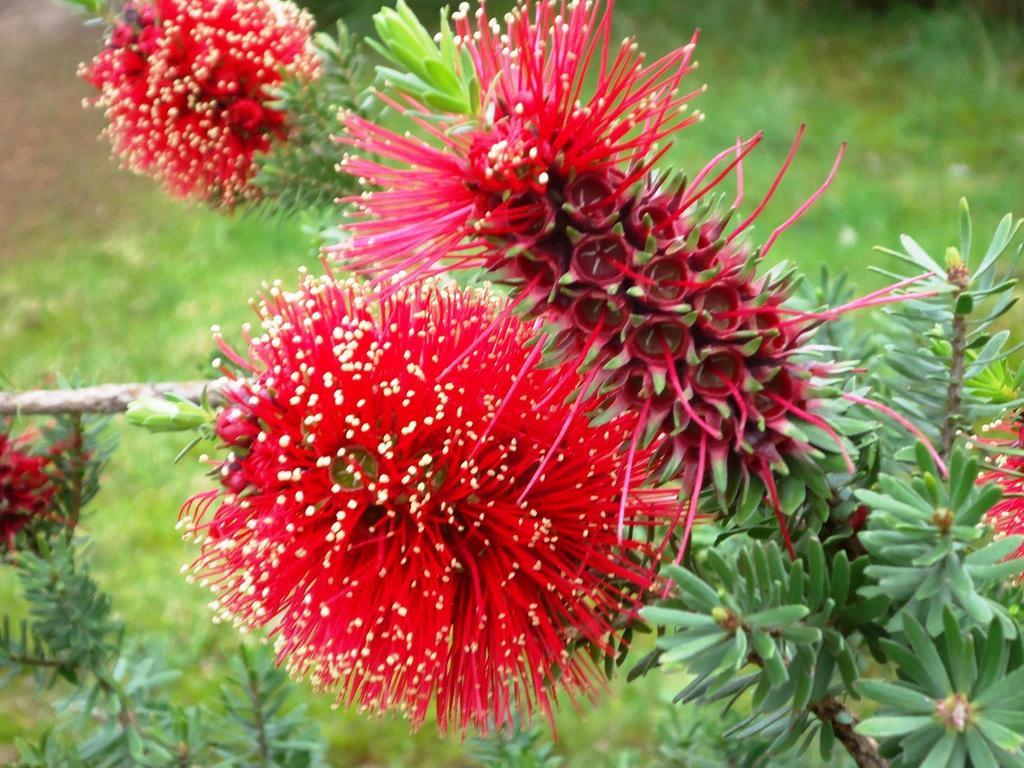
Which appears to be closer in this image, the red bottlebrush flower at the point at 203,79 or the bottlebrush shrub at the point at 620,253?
the bottlebrush shrub at the point at 620,253

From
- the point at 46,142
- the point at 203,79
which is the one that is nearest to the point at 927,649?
the point at 203,79

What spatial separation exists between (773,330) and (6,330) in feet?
9.13

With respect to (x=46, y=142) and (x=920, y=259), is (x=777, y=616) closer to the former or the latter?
(x=920, y=259)

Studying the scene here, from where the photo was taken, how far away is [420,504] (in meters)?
0.52

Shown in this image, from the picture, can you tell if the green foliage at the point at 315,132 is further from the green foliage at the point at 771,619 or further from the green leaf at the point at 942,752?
the green leaf at the point at 942,752

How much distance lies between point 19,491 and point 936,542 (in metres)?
0.74

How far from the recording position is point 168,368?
2.55 meters

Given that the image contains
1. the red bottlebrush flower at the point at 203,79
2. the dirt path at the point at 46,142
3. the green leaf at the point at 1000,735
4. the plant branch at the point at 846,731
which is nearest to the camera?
the green leaf at the point at 1000,735

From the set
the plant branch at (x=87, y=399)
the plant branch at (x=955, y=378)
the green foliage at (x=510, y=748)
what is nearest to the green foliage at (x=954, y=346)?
the plant branch at (x=955, y=378)

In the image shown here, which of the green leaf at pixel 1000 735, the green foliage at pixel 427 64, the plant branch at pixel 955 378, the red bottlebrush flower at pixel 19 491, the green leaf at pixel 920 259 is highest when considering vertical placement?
the green foliage at pixel 427 64

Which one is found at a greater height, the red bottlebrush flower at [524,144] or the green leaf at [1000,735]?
the red bottlebrush flower at [524,144]

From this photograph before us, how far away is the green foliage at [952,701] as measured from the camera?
38 cm

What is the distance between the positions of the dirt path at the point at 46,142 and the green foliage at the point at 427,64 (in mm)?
1742

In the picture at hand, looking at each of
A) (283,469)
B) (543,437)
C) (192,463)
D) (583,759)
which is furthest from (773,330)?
(192,463)
